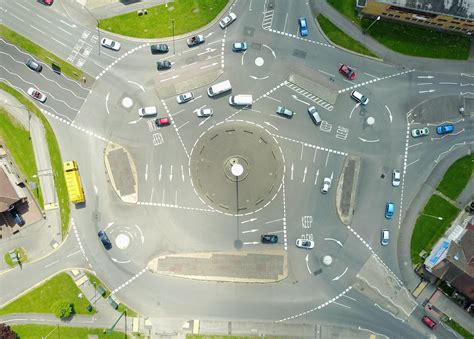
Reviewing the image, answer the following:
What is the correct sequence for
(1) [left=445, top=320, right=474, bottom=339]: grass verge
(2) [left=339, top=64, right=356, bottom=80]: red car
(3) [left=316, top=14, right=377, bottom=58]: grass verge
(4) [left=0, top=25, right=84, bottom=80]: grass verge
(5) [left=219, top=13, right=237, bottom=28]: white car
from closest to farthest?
(1) [left=445, top=320, right=474, bottom=339]: grass verge
(2) [left=339, top=64, right=356, bottom=80]: red car
(5) [left=219, top=13, right=237, bottom=28]: white car
(3) [left=316, top=14, right=377, bottom=58]: grass verge
(4) [left=0, top=25, right=84, bottom=80]: grass verge

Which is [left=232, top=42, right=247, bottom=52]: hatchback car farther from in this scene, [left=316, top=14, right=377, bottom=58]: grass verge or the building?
the building

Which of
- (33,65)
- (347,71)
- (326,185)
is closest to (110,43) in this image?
(33,65)

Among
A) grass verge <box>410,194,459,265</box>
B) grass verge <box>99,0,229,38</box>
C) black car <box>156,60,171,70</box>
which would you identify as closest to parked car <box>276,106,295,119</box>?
grass verge <box>99,0,229,38</box>

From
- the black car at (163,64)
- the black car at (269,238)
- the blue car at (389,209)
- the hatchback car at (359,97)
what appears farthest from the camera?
the black car at (163,64)

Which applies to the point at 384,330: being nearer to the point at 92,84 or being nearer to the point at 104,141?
the point at 104,141

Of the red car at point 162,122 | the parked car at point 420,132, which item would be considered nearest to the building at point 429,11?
the parked car at point 420,132

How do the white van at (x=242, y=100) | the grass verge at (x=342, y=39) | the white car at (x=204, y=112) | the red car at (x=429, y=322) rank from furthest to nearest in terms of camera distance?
the grass verge at (x=342, y=39), the white car at (x=204, y=112), the white van at (x=242, y=100), the red car at (x=429, y=322)

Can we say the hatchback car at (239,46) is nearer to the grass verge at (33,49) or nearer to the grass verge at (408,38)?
the grass verge at (408,38)

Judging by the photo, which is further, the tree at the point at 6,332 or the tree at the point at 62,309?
the tree at the point at 62,309
